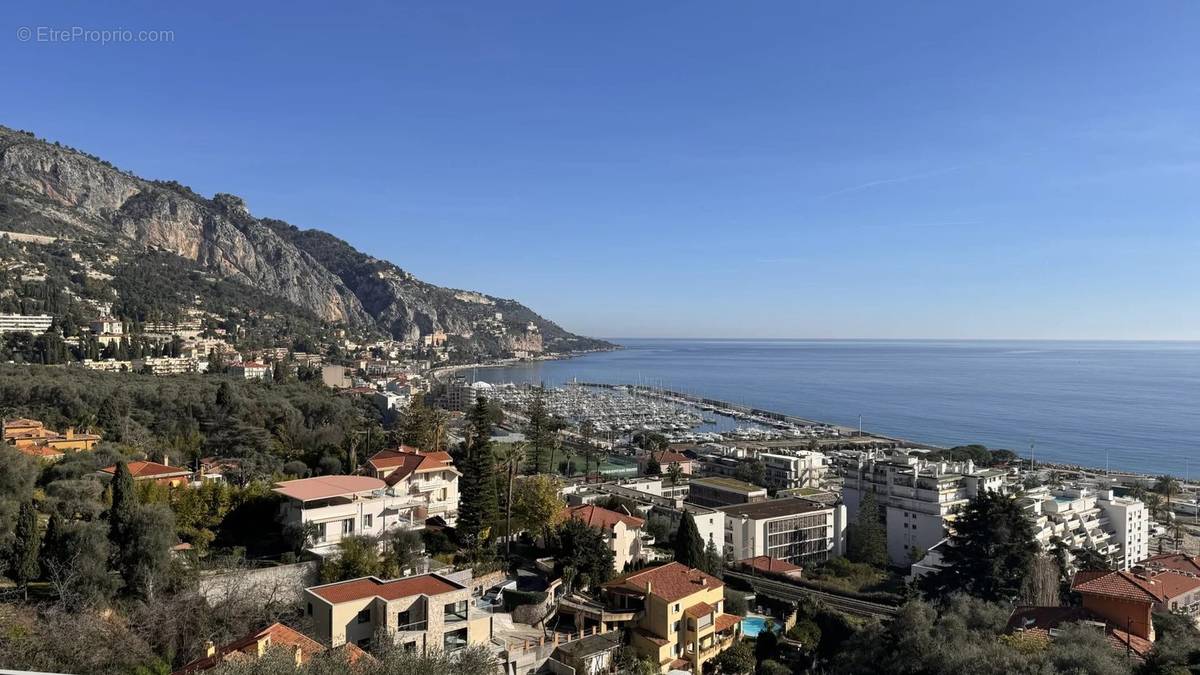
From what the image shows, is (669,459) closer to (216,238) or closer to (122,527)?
(122,527)

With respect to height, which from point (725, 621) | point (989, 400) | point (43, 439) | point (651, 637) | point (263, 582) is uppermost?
point (43, 439)

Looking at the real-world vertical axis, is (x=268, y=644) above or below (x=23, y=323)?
below

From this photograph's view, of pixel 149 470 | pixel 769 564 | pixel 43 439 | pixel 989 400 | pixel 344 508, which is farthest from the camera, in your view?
pixel 989 400

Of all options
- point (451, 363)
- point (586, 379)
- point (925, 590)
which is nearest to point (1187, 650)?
point (925, 590)

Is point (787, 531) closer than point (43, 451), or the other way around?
point (43, 451)

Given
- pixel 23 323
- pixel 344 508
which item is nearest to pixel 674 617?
pixel 344 508

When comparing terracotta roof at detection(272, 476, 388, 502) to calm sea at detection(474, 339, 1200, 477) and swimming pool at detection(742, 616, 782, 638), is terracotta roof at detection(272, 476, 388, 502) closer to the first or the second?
swimming pool at detection(742, 616, 782, 638)
